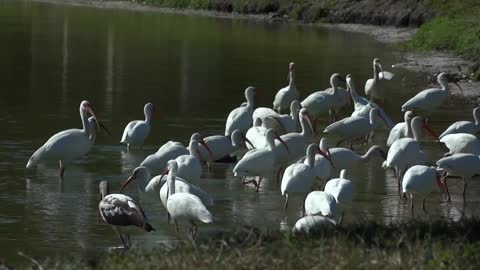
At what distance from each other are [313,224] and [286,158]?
5553 millimetres

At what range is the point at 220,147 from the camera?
14.8 m

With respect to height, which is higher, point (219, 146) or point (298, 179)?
point (298, 179)

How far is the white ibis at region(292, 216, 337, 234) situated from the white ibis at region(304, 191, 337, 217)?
1212 millimetres

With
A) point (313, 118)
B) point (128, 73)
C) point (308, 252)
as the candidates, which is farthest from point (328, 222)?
point (128, 73)

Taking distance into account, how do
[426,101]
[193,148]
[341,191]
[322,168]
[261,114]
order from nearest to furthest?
[341,191], [322,168], [193,148], [261,114], [426,101]

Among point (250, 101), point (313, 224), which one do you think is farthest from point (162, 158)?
point (313, 224)

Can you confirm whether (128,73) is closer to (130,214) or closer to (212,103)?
(212,103)

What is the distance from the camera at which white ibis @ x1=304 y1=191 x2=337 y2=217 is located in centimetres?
1071

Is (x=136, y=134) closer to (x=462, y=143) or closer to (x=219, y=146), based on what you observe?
(x=219, y=146)

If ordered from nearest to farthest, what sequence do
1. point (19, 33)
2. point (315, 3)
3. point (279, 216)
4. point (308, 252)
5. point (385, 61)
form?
point (308, 252), point (279, 216), point (385, 61), point (19, 33), point (315, 3)

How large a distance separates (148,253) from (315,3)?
42.4 metres

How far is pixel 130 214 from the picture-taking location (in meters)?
10.2

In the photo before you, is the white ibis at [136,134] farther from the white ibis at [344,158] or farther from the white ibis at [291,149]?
the white ibis at [344,158]

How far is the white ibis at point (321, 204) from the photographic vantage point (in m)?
10.7
